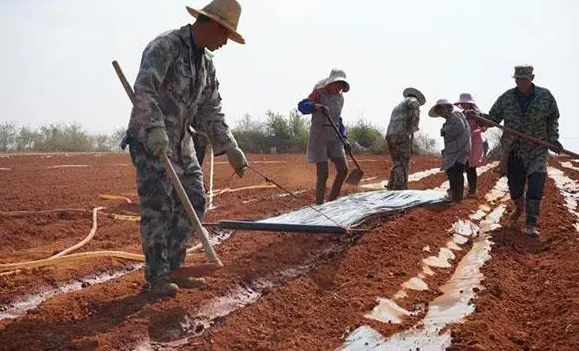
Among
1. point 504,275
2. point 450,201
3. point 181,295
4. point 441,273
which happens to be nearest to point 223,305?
point 181,295

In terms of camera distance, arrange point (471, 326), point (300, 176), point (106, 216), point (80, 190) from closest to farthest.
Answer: point (471, 326), point (106, 216), point (80, 190), point (300, 176)

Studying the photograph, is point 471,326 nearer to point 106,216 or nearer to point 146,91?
point 146,91

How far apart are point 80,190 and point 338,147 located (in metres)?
5.05

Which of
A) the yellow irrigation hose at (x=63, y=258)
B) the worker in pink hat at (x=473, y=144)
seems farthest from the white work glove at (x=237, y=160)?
the worker in pink hat at (x=473, y=144)

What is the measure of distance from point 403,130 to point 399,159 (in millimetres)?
423

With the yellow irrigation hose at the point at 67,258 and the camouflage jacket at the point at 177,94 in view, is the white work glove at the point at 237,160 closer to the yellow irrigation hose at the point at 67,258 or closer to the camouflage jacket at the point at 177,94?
the camouflage jacket at the point at 177,94

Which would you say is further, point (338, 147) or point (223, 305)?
point (338, 147)

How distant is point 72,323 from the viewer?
3262 mm

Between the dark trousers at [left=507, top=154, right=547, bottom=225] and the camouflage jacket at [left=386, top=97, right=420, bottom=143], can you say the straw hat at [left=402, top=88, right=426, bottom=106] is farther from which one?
the dark trousers at [left=507, top=154, right=547, bottom=225]

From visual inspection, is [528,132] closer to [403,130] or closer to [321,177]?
[403,130]

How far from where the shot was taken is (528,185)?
247 inches

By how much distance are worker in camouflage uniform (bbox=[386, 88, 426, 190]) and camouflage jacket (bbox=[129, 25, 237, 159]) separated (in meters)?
4.24

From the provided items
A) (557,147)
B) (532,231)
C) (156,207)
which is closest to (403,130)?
(557,147)

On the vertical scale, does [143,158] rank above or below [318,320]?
above
